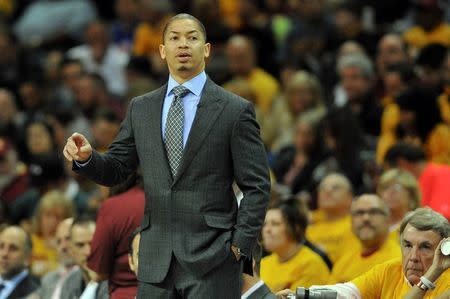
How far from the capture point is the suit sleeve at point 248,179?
20.0 feet

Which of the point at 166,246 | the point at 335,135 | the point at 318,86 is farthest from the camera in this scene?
the point at 318,86

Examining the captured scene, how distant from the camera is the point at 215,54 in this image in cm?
1437

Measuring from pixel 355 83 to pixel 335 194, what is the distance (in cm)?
262

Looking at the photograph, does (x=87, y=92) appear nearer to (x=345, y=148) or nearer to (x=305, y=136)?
(x=305, y=136)

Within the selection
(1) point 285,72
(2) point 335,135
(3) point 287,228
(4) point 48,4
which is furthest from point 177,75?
(4) point 48,4

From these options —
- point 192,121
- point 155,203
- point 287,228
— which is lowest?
point 287,228

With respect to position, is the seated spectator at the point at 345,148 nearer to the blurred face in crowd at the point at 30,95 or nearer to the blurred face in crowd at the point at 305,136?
the blurred face in crowd at the point at 305,136

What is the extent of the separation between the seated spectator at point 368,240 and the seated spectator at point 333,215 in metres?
0.88

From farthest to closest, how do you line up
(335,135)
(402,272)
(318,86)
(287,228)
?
(318,86)
(335,135)
(287,228)
(402,272)

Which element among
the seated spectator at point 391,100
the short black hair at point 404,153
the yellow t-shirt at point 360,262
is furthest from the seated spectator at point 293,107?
the yellow t-shirt at point 360,262

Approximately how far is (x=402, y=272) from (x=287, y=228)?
2.26 metres

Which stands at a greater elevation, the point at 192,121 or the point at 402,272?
the point at 192,121

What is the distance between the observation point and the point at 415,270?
6.49m

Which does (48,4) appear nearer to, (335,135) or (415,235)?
(335,135)
